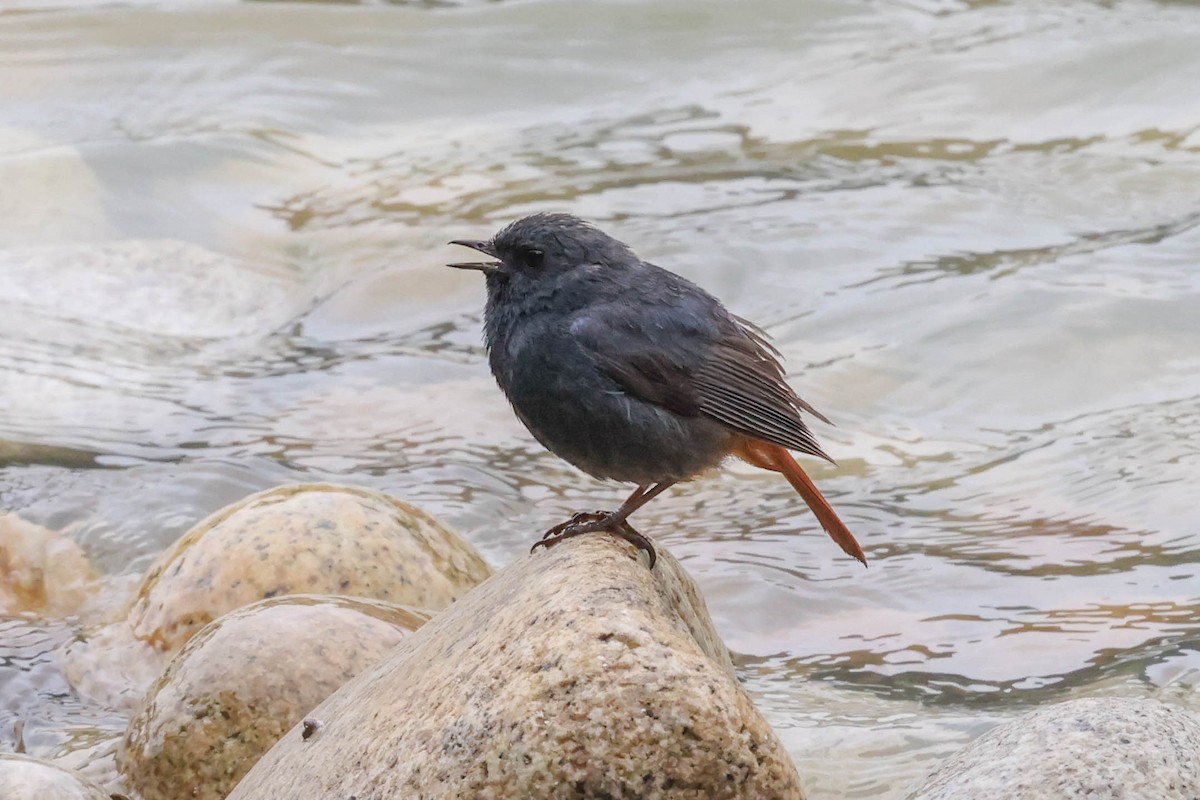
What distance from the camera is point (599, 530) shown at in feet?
13.9

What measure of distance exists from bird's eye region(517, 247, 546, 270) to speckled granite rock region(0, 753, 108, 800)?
183cm

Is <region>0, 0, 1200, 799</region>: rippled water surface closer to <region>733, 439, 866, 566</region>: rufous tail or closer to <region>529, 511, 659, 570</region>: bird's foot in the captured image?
<region>733, 439, 866, 566</region>: rufous tail

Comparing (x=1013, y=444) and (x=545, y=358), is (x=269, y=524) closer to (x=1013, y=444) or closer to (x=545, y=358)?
(x=545, y=358)

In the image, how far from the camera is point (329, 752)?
12.3ft

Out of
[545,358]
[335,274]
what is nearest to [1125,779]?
[545,358]

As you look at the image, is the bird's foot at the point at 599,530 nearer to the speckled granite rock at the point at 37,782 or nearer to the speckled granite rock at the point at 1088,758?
the speckled granite rock at the point at 1088,758

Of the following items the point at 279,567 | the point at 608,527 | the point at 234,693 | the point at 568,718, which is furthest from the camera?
the point at 279,567

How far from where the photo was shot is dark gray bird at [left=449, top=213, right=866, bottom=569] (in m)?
4.32

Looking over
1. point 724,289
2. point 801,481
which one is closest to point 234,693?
point 801,481

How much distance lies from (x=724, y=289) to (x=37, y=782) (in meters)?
6.09

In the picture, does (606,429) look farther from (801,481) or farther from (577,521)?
(801,481)

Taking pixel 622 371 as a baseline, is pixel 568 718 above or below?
below

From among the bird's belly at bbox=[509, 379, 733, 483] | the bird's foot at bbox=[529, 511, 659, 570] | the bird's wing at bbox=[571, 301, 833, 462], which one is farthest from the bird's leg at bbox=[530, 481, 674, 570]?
the bird's wing at bbox=[571, 301, 833, 462]

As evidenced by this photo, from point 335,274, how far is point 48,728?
15.7ft
